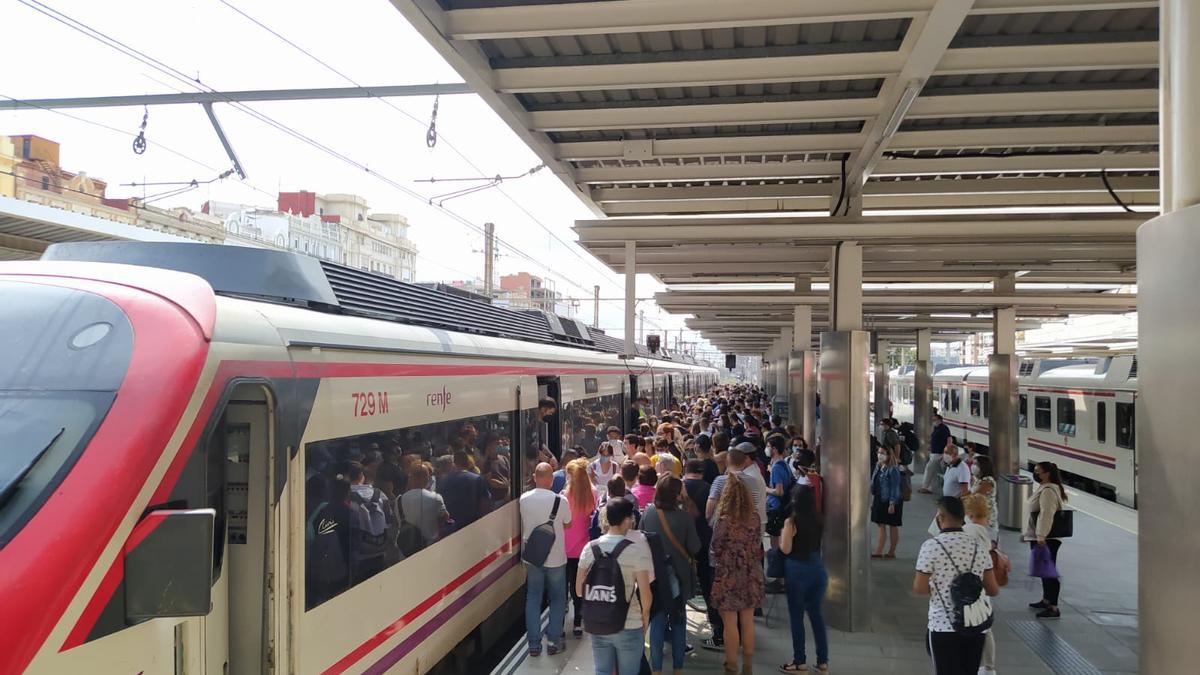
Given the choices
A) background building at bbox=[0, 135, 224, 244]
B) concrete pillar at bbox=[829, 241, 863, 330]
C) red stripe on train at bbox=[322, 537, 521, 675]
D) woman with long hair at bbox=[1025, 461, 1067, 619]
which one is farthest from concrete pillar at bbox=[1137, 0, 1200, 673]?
background building at bbox=[0, 135, 224, 244]

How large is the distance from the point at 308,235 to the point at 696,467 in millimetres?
28532

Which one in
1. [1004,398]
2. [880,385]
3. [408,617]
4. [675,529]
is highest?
[880,385]

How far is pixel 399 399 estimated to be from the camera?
521 centimetres

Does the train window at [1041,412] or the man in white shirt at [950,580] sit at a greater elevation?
the train window at [1041,412]

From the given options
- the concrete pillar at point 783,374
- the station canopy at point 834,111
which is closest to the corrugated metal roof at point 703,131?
the station canopy at point 834,111

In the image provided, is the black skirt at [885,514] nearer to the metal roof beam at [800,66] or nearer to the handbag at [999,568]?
the handbag at [999,568]

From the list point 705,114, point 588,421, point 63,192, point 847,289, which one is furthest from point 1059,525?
point 63,192

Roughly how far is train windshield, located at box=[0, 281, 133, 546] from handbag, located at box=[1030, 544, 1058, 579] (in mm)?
8088

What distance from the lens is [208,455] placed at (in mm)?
3395

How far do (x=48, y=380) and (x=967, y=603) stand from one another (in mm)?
4632

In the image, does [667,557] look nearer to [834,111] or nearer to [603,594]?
[603,594]

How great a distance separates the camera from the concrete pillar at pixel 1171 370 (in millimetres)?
1992

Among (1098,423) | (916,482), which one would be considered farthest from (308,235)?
(1098,423)

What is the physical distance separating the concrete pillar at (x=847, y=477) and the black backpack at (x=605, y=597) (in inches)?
139
